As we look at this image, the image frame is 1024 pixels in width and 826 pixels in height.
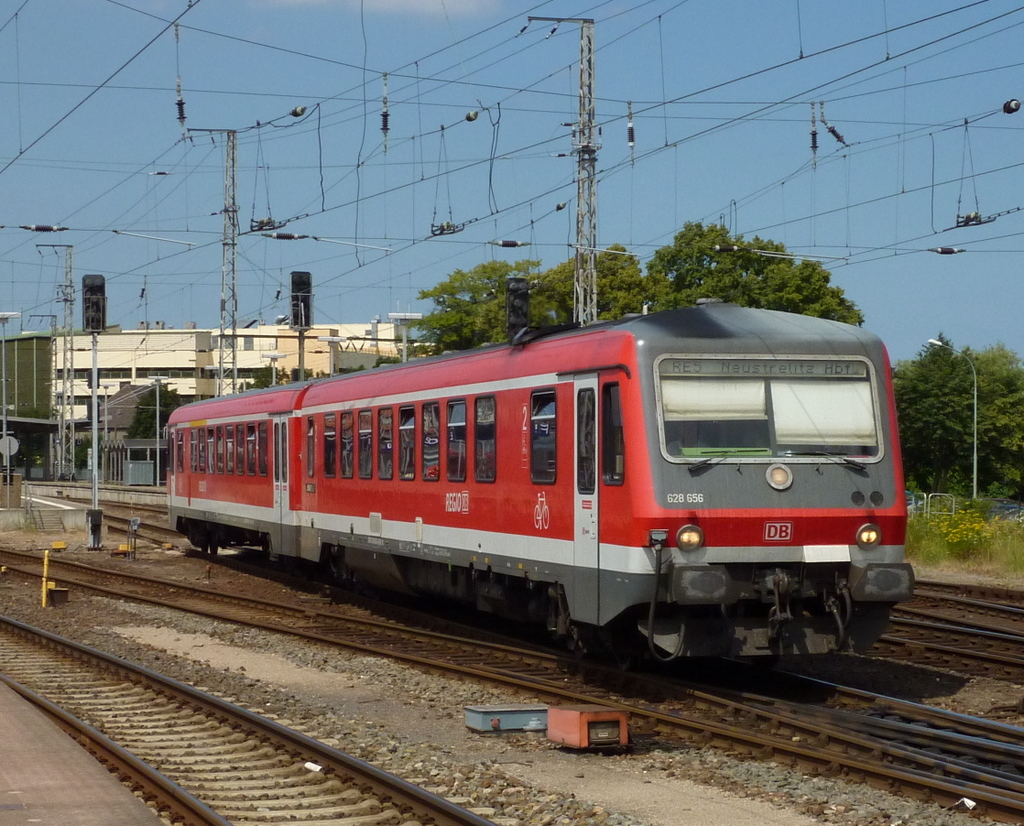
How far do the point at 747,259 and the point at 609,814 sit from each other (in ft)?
168

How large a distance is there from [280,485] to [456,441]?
8.14 m

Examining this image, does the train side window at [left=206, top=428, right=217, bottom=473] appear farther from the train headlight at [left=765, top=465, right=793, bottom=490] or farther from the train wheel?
the train headlight at [left=765, top=465, right=793, bottom=490]

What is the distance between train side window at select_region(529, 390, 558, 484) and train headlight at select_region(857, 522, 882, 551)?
9.24 ft

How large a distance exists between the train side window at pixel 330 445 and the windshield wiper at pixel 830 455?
385 inches

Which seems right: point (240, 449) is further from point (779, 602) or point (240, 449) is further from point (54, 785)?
point (54, 785)

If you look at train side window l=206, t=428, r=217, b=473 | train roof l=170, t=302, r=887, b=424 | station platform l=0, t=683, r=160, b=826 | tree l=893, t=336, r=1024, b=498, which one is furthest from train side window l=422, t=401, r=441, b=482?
tree l=893, t=336, r=1024, b=498

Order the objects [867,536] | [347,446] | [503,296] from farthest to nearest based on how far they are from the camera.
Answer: [503,296] → [347,446] → [867,536]

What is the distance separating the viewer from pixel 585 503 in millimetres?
12656

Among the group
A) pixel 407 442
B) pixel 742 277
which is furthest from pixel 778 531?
pixel 742 277

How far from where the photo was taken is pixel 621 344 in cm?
1215

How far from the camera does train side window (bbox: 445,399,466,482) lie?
51.7 ft

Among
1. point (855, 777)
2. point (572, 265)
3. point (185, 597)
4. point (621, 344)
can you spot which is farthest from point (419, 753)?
point (572, 265)

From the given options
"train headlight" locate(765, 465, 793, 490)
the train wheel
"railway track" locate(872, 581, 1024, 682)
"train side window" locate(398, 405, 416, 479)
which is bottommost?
"railway track" locate(872, 581, 1024, 682)

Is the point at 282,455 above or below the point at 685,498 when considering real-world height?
above
